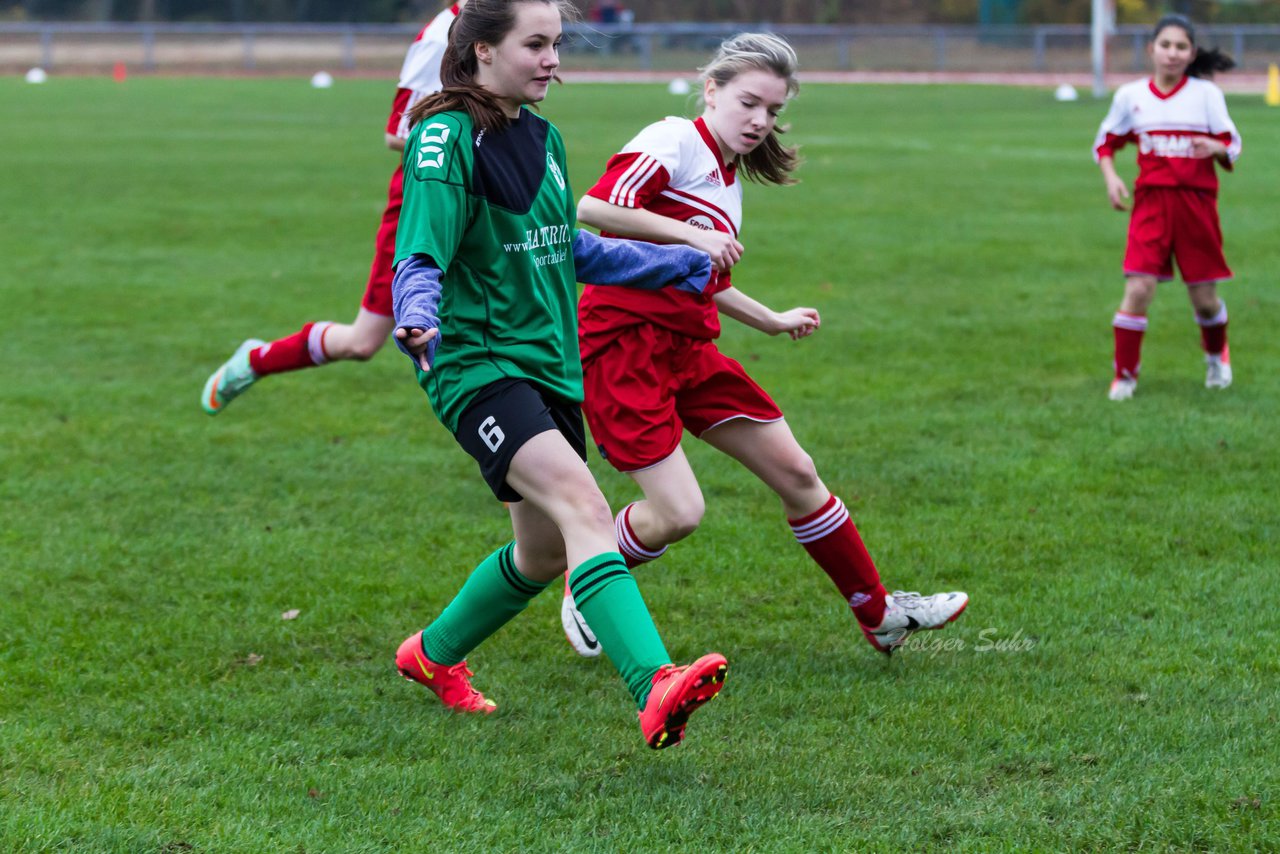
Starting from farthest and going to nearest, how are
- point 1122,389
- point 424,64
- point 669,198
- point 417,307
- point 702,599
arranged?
point 1122,389, point 424,64, point 702,599, point 669,198, point 417,307

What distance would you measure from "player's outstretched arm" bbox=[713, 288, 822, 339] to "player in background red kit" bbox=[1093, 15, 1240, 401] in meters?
4.13

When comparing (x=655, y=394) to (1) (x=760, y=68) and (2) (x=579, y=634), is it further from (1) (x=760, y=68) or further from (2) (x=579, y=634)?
(1) (x=760, y=68)

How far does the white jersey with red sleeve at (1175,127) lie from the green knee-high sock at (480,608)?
16.3 feet

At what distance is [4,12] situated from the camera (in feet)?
192

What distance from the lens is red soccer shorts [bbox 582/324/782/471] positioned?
4.50 metres

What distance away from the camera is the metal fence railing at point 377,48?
48.3 metres

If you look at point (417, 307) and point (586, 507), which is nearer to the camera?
point (417, 307)

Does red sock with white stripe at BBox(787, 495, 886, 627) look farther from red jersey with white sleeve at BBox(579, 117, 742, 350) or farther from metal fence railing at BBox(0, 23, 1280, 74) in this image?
metal fence railing at BBox(0, 23, 1280, 74)

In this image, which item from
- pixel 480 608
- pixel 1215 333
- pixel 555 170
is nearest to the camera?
pixel 555 170

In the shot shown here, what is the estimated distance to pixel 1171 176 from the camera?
27.0 ft

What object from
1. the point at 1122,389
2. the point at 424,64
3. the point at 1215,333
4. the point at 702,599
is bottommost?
the point at 1122,389

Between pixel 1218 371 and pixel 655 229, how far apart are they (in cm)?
513

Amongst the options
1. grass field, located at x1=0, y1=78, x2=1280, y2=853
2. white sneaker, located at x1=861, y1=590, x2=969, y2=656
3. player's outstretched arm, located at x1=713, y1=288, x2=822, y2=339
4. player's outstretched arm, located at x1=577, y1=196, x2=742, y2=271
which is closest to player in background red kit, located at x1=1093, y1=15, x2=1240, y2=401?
grass field, located at x1=0, y1=78, x2=1280, y2=853

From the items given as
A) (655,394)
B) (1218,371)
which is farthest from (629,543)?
(1218,371)
